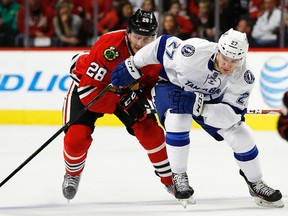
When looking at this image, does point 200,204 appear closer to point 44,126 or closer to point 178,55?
point 178,55

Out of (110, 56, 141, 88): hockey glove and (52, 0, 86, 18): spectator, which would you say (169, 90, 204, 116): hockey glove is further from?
(52, 0, 86, 18): spectator

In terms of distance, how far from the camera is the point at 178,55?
14.1 ft

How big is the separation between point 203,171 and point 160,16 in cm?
271

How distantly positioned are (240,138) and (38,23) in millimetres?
4333

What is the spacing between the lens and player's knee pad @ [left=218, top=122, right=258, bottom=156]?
429cm

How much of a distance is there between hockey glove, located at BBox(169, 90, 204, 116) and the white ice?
0.50m

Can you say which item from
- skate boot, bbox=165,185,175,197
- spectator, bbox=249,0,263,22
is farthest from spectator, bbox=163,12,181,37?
skate boot, bbox=165,185,175,197

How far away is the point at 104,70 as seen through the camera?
457cm

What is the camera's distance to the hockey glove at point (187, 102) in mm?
4234

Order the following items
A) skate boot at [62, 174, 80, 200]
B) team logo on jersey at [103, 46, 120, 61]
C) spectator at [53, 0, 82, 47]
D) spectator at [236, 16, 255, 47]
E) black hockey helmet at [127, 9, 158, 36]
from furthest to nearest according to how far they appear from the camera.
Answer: spectator at [53, 0, 82, 47] < spectator at [236, 16, 255, 47] < skate boot at [62, 174, 80, 200] < team logo on jersey at [103, 46, 120, 61] < black hockey helmet at [127, 9, 158, 36]

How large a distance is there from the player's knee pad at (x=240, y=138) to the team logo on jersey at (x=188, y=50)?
1.35 ft

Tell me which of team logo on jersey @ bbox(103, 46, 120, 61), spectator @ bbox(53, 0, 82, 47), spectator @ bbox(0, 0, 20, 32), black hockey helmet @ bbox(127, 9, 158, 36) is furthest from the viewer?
spectator @ bbox(0, 0, 20, 32)

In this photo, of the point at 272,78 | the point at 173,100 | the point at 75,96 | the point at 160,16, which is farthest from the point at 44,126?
the point at 173,100

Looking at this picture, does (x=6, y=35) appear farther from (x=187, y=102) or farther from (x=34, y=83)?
(x=187, y=102)
